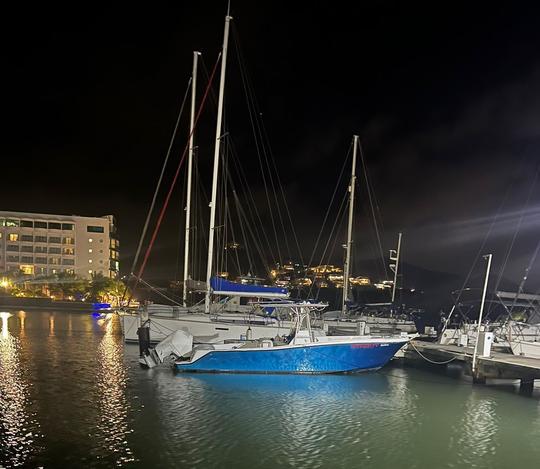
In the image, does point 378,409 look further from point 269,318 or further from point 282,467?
point 269,318

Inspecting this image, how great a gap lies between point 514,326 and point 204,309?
1964 cm

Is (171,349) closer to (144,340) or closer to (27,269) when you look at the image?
(144,340)

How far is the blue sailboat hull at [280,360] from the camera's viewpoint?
25.0m

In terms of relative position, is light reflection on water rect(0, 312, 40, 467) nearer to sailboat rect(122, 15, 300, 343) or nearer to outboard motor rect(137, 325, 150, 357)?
outboard motor rect(137, 325, 150, 357)

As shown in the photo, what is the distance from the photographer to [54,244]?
134000mm

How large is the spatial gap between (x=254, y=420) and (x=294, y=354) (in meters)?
7.60

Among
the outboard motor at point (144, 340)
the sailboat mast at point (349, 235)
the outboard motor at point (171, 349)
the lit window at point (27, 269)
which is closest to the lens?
the outboard motor at point (171, 349)

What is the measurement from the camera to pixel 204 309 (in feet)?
112

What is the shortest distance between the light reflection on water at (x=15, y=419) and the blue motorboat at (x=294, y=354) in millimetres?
7333

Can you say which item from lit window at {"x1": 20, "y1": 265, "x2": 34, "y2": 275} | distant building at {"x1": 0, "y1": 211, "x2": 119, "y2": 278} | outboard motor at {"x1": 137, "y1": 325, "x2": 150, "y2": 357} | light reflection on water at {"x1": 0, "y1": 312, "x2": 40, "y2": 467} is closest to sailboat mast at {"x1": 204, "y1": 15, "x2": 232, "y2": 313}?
outboard motor at {"x1": 137, "y1": 325, "x2": 150, "y2": 357}

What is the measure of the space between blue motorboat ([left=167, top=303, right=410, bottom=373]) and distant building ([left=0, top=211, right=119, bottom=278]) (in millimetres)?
118022

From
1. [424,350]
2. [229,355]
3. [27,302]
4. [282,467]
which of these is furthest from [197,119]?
[27,302]

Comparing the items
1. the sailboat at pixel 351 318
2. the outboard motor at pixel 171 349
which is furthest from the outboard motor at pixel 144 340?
the sailboat at pixel 351 318

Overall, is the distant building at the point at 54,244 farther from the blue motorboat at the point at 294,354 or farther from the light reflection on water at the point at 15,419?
the blue motorboat at the point at 294,354
